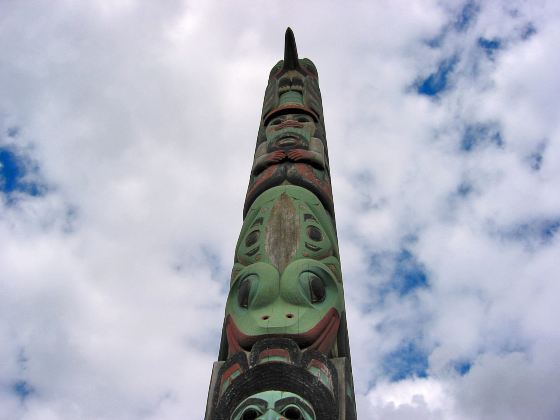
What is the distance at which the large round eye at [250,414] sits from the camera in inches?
171

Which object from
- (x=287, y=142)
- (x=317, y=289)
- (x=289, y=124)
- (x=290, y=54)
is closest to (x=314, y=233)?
(x=317, y=289)

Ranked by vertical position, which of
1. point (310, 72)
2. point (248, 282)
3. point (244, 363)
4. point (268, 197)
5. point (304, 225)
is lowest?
point (244, 363)

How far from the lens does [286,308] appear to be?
5.24 m

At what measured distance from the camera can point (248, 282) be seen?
5.57 m

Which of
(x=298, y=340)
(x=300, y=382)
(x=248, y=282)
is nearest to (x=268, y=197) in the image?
(x=248, y=282)

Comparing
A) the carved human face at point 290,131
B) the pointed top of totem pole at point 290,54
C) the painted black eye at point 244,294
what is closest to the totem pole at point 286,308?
the painted black eye at point 244,294

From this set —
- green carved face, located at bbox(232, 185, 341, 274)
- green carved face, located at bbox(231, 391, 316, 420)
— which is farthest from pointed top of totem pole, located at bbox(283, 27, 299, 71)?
green carved face, located at bbox(231, 391, 316, 420)

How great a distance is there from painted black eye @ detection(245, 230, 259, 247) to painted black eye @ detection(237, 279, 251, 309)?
725mm

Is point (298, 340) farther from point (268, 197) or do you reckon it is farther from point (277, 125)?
point (277, 125)

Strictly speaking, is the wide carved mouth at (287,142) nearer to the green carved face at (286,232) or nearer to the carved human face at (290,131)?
the carved human face at (290,131)

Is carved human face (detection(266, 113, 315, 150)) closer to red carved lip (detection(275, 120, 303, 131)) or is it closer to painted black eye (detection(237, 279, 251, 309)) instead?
red carved lip (detection(275, 120, 303, 131))

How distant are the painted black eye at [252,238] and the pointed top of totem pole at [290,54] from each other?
184 inches

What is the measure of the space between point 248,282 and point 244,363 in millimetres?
918

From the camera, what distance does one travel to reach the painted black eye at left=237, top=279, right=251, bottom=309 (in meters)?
5.47
